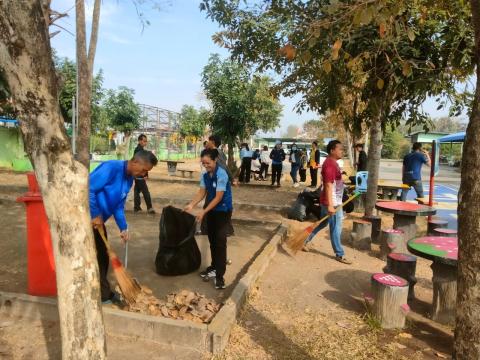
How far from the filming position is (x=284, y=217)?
8938 mm

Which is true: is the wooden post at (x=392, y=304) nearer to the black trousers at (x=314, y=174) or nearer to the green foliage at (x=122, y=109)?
the black trousers at (x=314, y=174)

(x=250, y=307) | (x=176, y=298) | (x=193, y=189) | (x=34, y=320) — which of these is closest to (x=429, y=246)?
(x=250, y=307)

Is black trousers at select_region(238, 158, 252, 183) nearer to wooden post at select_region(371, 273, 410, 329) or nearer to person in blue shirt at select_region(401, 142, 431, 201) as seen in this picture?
person in blue shirt at select_region(401, 142, 431, 201)

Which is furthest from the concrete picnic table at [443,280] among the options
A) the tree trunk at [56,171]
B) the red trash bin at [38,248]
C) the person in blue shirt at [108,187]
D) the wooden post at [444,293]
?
the red trash bin at [38,248]

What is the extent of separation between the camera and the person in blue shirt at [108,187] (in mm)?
3592

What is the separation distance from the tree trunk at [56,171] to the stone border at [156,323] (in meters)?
1.05

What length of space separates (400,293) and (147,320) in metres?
2.26

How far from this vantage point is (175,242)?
470 cm

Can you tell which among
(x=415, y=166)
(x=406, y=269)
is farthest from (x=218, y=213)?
(x=415, y=166)

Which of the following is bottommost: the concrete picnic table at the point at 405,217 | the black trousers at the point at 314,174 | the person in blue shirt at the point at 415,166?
the concrete picnic table at the point at 405,217

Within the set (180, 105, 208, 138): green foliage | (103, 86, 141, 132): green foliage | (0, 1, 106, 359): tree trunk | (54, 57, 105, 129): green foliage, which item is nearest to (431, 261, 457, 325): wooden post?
(0, 1, 106, 359): tree trunk

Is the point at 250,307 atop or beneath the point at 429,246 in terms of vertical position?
beneath

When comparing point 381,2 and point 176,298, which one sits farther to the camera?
point 176,298

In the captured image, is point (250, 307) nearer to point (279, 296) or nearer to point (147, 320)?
point (279, 296)
